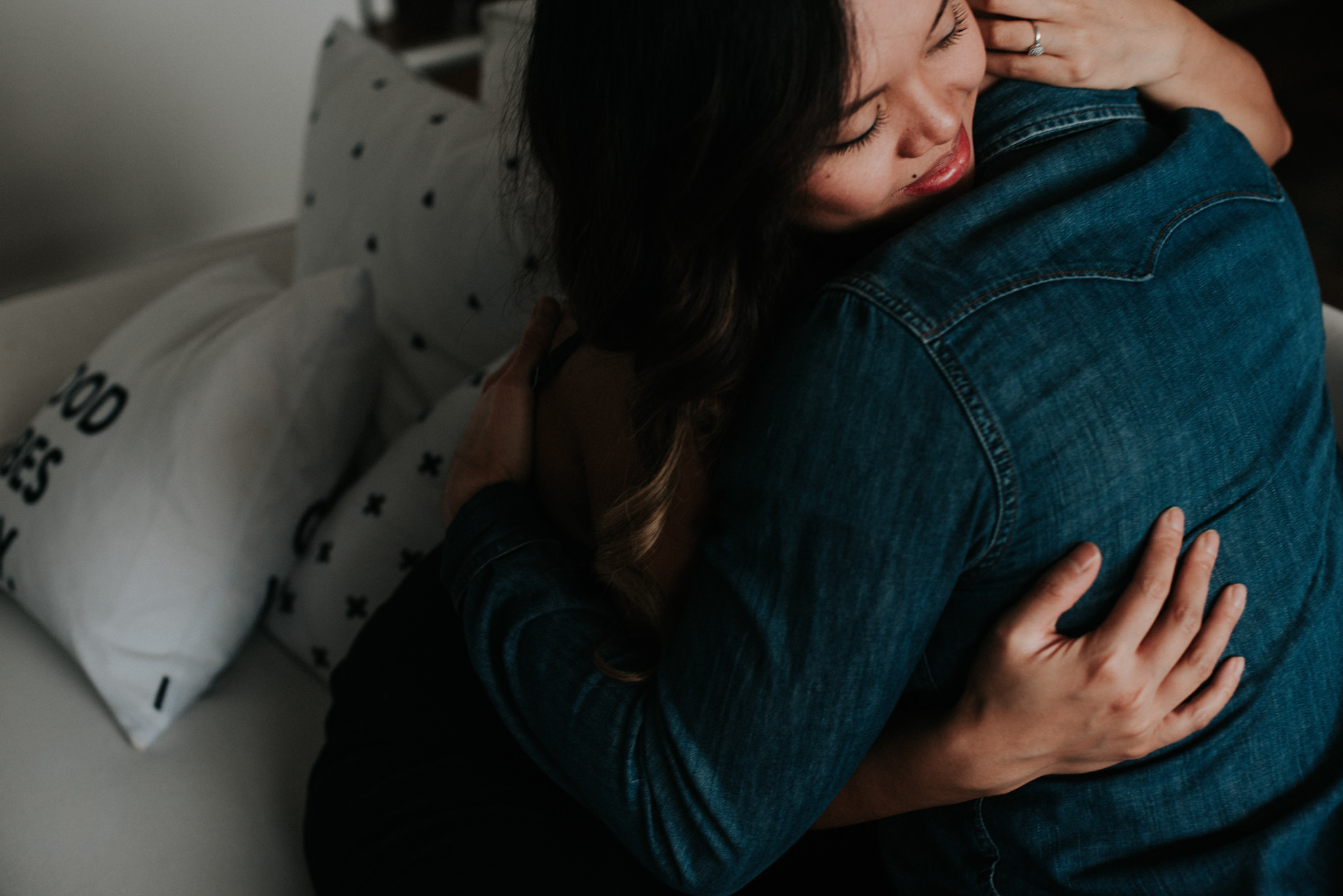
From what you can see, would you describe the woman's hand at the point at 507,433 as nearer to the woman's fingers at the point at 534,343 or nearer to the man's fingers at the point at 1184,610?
the woman's fingers at the point at 534,343

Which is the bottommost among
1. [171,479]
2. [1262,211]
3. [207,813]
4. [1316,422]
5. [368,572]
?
[207,813]

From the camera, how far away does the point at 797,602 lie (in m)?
0.51

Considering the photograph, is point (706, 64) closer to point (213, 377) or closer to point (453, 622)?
point (453, 622)

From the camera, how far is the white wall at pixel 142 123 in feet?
7.64

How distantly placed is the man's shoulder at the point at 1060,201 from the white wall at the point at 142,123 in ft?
8.07

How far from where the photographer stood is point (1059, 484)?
49cm

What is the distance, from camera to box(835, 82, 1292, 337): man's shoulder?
0.50 m

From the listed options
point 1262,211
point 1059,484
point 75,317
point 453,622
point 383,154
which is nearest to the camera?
point 1059,484

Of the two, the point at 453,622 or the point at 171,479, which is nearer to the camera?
the point at 453,622

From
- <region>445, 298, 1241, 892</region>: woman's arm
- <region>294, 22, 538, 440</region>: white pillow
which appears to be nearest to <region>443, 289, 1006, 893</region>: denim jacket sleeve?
<region>445, 298, 1241, 892</region>: woman's arm

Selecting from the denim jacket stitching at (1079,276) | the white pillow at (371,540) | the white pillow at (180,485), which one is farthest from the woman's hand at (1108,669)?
the white pillow at (180,485)

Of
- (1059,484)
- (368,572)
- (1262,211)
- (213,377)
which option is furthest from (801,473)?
(213,377)

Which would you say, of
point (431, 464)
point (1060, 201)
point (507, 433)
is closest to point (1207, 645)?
point (1060, 201)

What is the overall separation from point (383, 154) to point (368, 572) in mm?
558
